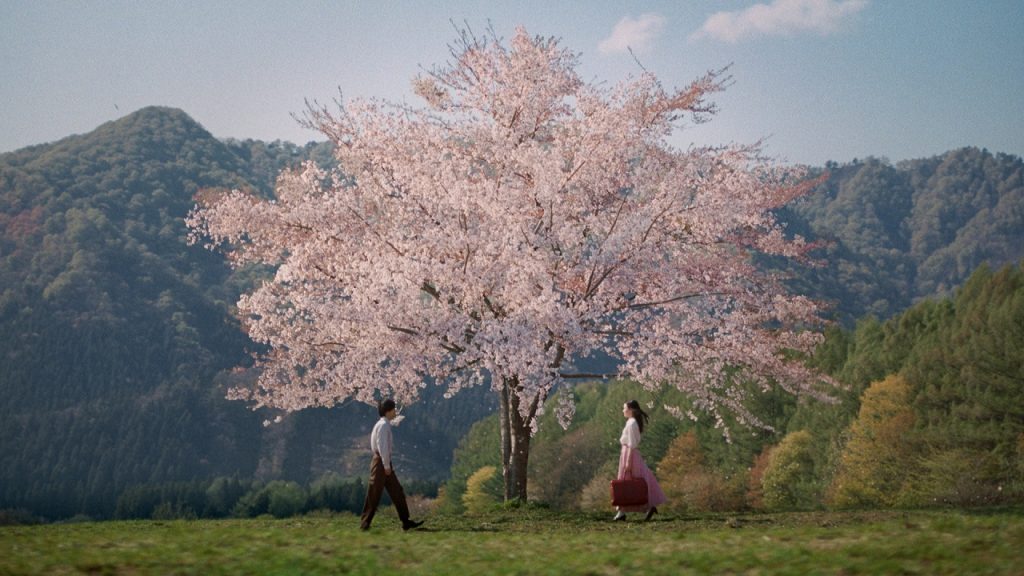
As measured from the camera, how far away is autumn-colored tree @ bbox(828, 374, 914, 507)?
64.0 metres

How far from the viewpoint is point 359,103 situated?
24.7 meters

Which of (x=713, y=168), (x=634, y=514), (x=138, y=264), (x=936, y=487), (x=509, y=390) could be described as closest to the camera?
(x=634, y=514)

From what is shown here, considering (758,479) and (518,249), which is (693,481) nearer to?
(758,479)

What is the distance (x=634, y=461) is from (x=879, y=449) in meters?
52.4

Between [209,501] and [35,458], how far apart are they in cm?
4584

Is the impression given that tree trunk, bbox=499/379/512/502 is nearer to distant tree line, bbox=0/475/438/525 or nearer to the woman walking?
the woman walking

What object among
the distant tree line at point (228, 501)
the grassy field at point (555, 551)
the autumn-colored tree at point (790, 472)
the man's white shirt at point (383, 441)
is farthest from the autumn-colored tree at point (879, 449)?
the distant tree line at point (228, 501)

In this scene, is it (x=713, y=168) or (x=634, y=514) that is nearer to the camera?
(x=634, y=514)

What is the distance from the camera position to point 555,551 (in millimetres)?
12688

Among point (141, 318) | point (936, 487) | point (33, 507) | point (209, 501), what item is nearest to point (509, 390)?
point (936, 487)

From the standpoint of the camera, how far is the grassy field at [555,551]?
10531 mm

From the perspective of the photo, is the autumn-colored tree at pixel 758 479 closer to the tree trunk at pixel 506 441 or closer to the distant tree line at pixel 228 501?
the distant tree line at pixel 228 501

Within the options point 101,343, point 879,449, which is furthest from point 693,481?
point 101,343

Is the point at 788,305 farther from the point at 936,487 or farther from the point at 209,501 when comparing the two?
the point at 209,501
